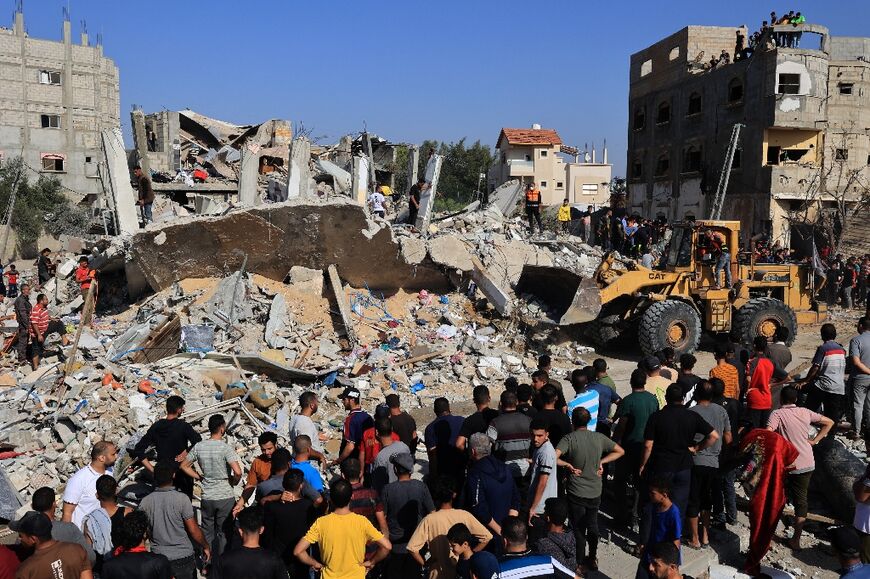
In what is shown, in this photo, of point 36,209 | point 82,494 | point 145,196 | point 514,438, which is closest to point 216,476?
point 82,494

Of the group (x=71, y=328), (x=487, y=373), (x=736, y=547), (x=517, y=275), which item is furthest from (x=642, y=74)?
(x=736, y=547)

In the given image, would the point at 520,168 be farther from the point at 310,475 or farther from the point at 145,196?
the point at 310,475

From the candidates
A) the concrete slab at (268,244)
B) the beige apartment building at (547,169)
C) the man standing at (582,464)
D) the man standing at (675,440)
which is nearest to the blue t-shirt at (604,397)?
the man standing at (675,440)

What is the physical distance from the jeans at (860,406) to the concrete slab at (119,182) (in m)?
10.8

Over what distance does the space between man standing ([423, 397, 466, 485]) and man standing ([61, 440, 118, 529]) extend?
2271 mm

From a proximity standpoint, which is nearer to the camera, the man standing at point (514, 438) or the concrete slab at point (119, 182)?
the man standing at point (514, 438)

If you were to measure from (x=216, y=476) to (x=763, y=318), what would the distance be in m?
9.63

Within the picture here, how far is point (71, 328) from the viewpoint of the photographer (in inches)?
460

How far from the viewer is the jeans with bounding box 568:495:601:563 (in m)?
5.15

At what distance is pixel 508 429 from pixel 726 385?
2579 mm

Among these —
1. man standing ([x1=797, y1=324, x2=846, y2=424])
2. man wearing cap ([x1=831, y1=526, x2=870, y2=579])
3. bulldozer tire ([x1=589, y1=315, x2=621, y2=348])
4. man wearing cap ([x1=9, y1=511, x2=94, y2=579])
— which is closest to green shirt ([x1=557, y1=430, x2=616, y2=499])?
man wearing cap ([x1=831, y1=526, x2=870, y2=579])

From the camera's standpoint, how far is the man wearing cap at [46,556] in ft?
12.3

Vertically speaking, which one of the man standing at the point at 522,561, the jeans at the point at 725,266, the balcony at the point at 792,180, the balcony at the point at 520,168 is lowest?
the man standing at the point at 522,561

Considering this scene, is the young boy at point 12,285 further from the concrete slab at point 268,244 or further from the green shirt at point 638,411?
the green shirt at point 638,411
